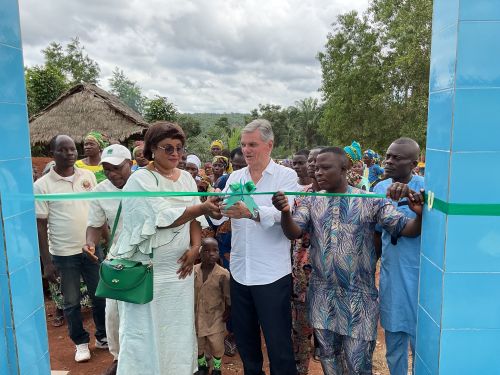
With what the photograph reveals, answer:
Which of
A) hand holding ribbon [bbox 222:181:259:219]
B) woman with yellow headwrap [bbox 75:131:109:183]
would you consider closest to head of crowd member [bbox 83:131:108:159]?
woman with yellow headwrap [bbox 75:131:109:183]

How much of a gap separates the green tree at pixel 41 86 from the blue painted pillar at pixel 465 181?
21.4 metres

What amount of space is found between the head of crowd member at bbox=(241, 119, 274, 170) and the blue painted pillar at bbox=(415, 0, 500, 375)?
3.88ft

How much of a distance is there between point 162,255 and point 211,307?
1.04 meters

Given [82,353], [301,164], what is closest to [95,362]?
[82,353]

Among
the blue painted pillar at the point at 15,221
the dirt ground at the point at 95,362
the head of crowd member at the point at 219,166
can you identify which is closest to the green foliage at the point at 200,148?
the head of crowd member at the point at 219,166

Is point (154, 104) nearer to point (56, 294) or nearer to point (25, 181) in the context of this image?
point (56, 294)

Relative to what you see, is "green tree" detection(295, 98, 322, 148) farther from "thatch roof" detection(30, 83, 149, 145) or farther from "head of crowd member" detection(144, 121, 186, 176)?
"head of crowd member" detection(144, 121, 186, 176)

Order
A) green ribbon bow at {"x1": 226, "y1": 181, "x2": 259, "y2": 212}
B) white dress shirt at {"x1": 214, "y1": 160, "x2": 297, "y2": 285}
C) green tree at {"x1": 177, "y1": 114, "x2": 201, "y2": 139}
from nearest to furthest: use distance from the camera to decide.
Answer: green ribbon bow at {"x1": 226, "y1": 181, "x2": 259, "y2": 212} < white dress shirt at {"x1": 214, "y1": 160, "x2": 297, "y2": 285} < green tree at {"x1": 177, "y1": 114, "x2": 201, "y2": 139}

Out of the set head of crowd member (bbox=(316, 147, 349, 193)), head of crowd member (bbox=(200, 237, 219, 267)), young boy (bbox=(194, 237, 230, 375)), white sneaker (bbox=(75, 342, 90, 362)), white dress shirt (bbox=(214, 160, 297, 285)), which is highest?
head of crowd member (bbox=(316, 147, 349, 193))

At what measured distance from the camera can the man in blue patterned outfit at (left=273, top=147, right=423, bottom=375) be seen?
7.84 ft

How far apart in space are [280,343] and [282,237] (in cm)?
74

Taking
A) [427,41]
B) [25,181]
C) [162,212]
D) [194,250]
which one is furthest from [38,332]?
[427,41]

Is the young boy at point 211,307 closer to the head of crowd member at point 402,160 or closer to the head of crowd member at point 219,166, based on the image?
the head of crowd member at point 402,160

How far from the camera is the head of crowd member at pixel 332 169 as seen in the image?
7.94 feet
